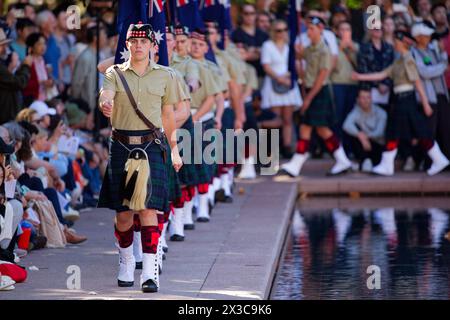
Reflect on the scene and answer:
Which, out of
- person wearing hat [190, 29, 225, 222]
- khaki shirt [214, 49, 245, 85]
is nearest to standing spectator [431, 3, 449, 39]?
khaki shirt [214, 49, 245, 85]

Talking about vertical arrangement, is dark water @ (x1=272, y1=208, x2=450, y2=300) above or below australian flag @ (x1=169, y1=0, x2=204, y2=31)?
below

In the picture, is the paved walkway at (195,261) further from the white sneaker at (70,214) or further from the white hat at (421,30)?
the white hat at (421,30)

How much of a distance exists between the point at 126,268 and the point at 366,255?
3.33m

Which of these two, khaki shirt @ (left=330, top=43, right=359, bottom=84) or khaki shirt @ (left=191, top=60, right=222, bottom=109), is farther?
khaki shirt @ (left=330, top=43, right=359, bottom=84)

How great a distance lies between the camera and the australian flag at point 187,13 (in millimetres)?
14492

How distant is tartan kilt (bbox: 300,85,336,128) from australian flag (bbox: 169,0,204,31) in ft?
14.1

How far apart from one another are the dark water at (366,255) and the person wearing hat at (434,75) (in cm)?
277

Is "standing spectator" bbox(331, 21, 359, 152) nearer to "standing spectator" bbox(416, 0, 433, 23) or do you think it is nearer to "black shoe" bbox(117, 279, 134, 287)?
"standing spectator" bbox(416, 0, 433, 23)

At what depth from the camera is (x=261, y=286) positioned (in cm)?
1064

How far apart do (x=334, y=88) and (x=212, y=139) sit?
229 inches

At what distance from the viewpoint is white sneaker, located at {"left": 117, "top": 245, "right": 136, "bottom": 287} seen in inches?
415

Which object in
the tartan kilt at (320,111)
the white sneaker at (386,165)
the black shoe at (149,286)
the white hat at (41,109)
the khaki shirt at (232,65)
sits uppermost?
the khaki shirt at (232,65)

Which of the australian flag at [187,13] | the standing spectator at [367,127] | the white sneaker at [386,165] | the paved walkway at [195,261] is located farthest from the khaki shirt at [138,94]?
the standing spectator at [367,127]
